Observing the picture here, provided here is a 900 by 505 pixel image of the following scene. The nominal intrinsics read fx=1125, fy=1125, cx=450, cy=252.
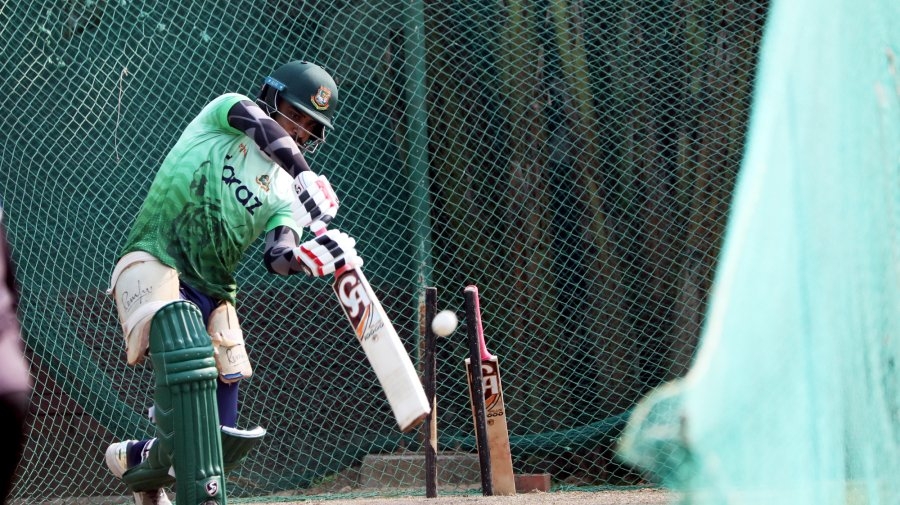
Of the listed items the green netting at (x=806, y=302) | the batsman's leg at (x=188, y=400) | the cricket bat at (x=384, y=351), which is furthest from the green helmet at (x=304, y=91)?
the green netting at (x=806, y=302)

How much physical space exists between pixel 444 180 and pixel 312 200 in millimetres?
3094

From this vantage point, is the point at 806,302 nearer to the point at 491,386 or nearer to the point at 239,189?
the point at 239,189

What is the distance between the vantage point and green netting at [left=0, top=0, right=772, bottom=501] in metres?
6.29

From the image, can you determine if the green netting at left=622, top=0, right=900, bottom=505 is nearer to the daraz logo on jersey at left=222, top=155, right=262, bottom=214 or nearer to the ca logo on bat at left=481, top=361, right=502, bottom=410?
the daraz logo on jersey at left=222, top=155, right=262, bottom=214

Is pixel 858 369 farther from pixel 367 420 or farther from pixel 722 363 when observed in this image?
pixel 367 420

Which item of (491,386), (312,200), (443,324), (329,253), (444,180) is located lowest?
(491,386)

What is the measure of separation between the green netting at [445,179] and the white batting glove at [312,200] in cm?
276

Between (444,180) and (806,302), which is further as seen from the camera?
(444,180)

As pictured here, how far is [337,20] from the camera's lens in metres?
6.60

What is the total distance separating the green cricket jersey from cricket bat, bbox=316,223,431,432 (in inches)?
21.4

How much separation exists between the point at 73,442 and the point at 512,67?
10.7 feet

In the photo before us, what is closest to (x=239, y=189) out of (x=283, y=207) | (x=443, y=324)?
(x=283, y=207)

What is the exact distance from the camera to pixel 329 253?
3.47m

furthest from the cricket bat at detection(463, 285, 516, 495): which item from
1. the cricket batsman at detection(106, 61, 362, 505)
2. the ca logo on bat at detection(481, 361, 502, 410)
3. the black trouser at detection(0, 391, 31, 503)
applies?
the black trouser at detection(0, 391, 31, 503)
